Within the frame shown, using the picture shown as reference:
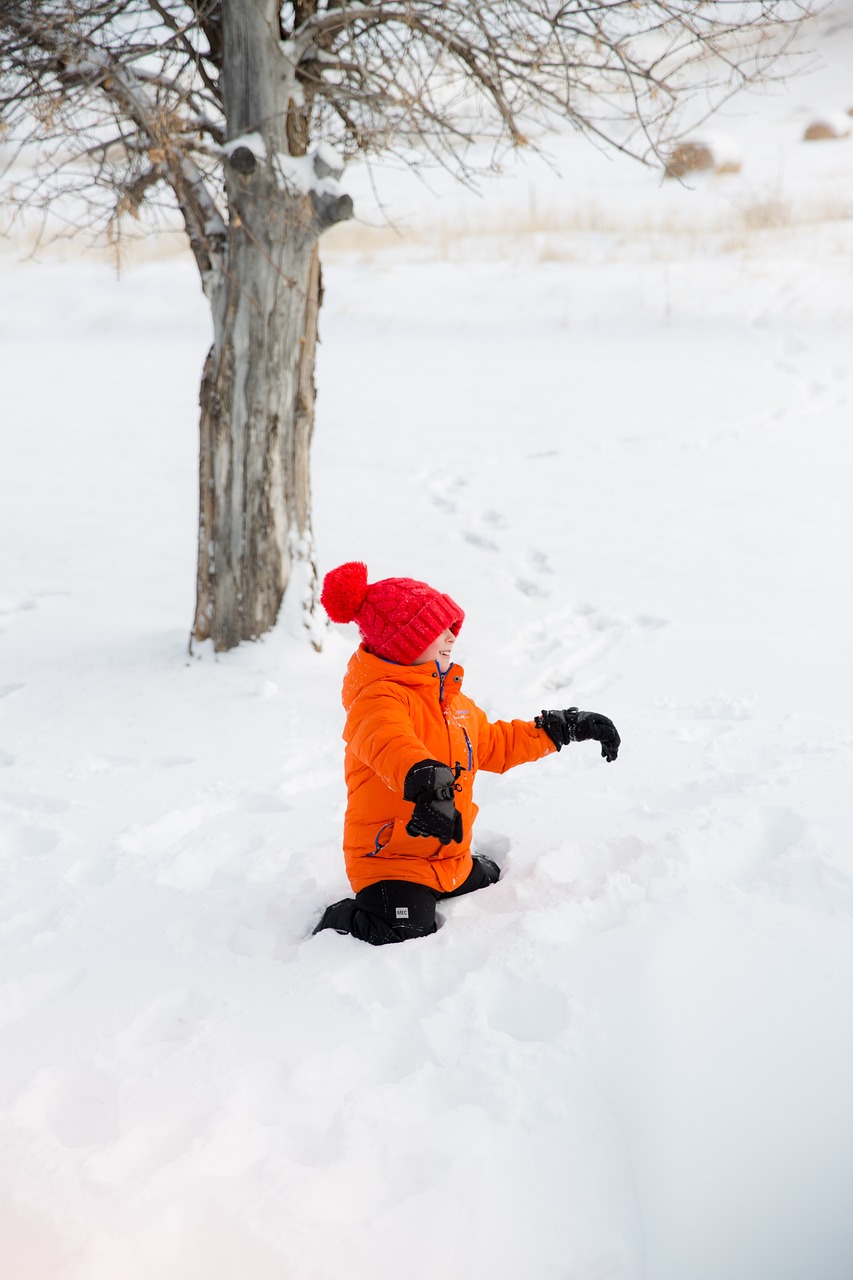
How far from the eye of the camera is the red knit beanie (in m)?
2.72

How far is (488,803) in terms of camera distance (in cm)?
349

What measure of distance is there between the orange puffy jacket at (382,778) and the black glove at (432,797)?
0.68 ft

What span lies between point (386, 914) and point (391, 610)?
0.82 meters

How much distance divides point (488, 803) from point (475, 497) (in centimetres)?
442

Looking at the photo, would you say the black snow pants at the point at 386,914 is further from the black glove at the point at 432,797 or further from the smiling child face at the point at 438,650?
the smiling child face at the point at 438,650

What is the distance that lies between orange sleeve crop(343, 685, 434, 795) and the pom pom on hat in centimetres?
26

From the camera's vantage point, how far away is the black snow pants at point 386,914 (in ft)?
8.61

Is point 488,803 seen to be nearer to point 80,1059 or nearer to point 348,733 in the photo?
point 348,733

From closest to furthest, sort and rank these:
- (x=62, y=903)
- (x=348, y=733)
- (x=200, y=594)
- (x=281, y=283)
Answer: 1. (x=348, y=733)
2. (x=62, y=903)
3. (x=281, y=283)
4. (x=200, y=594)

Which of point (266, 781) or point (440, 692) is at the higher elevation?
point (440, 692)

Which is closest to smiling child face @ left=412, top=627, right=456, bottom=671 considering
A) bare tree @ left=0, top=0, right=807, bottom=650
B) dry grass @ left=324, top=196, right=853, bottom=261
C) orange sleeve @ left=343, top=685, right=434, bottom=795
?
orange sleeve @ left=343, top=685, right=434, bottom=795

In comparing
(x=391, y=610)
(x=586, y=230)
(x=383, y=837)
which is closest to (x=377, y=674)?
(x=391, y=610)

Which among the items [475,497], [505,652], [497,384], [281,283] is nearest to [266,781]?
[505,652]

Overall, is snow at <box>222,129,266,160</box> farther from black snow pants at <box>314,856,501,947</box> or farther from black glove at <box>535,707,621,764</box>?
black snow pants at <box>314,856,501,947</box>
